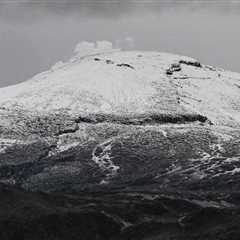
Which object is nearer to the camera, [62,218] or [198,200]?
[62,218]

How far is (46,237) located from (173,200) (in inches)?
1952

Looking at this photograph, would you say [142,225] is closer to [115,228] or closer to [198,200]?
[115,228]

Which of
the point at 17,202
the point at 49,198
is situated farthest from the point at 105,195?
the point at 17,202

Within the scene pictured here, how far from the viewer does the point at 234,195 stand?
631 ft

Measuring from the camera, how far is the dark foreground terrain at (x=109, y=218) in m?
128

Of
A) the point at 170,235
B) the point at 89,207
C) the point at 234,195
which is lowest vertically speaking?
the point at 234,195

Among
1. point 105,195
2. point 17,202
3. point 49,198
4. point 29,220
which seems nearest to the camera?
point 29,220

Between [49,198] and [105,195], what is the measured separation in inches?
845

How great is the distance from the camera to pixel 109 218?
14212cm

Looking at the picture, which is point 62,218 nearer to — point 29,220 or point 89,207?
point 29,220

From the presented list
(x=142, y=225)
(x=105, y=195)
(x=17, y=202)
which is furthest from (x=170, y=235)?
(x=105, y=195)

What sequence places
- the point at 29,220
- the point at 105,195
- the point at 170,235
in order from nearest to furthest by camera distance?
the point at 170,235
the point at 29,220
the point at 105,195

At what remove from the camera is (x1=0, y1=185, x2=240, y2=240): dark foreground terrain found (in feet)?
422

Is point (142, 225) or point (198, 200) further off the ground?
point (142, 225)
